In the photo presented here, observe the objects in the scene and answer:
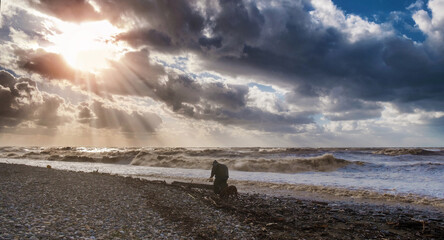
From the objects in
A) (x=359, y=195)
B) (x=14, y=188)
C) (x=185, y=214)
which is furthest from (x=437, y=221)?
(x=14, y=188)

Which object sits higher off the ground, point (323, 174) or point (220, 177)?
point (220, 177)

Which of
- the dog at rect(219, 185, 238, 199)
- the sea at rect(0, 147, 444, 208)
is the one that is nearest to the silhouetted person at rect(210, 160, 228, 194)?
the dog at rect(219, 185, 238, 199)

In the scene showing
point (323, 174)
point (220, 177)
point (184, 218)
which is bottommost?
point (323, 174)

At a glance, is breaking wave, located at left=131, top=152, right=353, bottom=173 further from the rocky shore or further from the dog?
the rocky shore

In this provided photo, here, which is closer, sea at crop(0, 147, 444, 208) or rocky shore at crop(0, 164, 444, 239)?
rocky shore at crop(0, 164, 444, 239)

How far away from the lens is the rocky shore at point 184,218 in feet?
26.0

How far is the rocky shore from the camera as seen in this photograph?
26.0 ft

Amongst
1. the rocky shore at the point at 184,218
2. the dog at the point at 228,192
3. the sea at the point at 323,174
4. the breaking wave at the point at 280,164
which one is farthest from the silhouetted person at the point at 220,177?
the breaking wave at the point at 280,164

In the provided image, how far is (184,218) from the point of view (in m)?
9.98

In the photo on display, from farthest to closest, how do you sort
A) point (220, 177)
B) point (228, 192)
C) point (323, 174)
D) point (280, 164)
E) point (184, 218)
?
1. point (280, 164)
2. point (323, 174)
3. point (220, 177)
4. point (228, 192)
5. point (184, 218)

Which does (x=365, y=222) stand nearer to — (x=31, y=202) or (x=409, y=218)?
(x=409, y=218)

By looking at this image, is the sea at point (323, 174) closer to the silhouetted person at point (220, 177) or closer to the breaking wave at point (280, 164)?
the breaking wave at point (280, 164)

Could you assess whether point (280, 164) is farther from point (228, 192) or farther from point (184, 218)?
point (184, 218)

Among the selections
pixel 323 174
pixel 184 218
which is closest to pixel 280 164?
pixel 323 174
